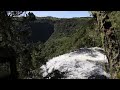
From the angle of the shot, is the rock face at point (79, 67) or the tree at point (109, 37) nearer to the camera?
the tree at point (109, 37)

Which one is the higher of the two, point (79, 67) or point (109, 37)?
point (109, 37)

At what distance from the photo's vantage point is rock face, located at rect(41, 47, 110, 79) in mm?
11188

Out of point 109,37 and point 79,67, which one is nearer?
point 109,37

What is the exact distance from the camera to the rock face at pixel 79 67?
11.2m

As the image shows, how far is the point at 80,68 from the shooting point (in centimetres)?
1185

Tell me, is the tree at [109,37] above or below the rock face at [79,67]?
above

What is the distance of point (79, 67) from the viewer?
1197 centimetres

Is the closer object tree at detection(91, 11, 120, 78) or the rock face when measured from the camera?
tree at detection(91, 11, 120, 78)
